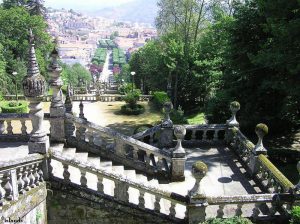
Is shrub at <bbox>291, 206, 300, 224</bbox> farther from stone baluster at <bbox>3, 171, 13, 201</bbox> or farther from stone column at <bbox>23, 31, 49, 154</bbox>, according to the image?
stone baluster at <bbox>3, 171, 13, 201</bbox>

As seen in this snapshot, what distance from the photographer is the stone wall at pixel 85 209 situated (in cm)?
966

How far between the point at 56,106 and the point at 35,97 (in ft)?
10.2

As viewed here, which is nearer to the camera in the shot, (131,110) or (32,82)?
(32,82)

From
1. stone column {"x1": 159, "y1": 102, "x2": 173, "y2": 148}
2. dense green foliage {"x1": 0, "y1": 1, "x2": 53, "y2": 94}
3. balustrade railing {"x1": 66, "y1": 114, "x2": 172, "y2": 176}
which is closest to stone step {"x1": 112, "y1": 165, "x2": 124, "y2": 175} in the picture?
balustrade railing {"x1": 66, "y1": 114, "x2": 172, "y2": 176}

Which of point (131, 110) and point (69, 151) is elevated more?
point (69, 151)

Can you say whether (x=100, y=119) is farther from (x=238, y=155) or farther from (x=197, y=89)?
(x=238, y=155)

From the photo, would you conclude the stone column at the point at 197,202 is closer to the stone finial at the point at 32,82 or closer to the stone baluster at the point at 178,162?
the stone baluster at the point at 178,162

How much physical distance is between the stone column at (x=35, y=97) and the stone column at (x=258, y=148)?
294 inches

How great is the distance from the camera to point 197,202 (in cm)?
960

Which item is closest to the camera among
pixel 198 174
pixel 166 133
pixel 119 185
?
pixel 198 174

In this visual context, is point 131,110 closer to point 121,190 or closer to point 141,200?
point 141,200

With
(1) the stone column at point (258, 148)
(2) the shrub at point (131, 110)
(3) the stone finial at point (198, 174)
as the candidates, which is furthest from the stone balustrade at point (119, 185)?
(2) the shrub at point (131, 110)

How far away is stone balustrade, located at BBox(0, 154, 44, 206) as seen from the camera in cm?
790

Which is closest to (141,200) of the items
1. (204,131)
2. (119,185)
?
(119,185)
